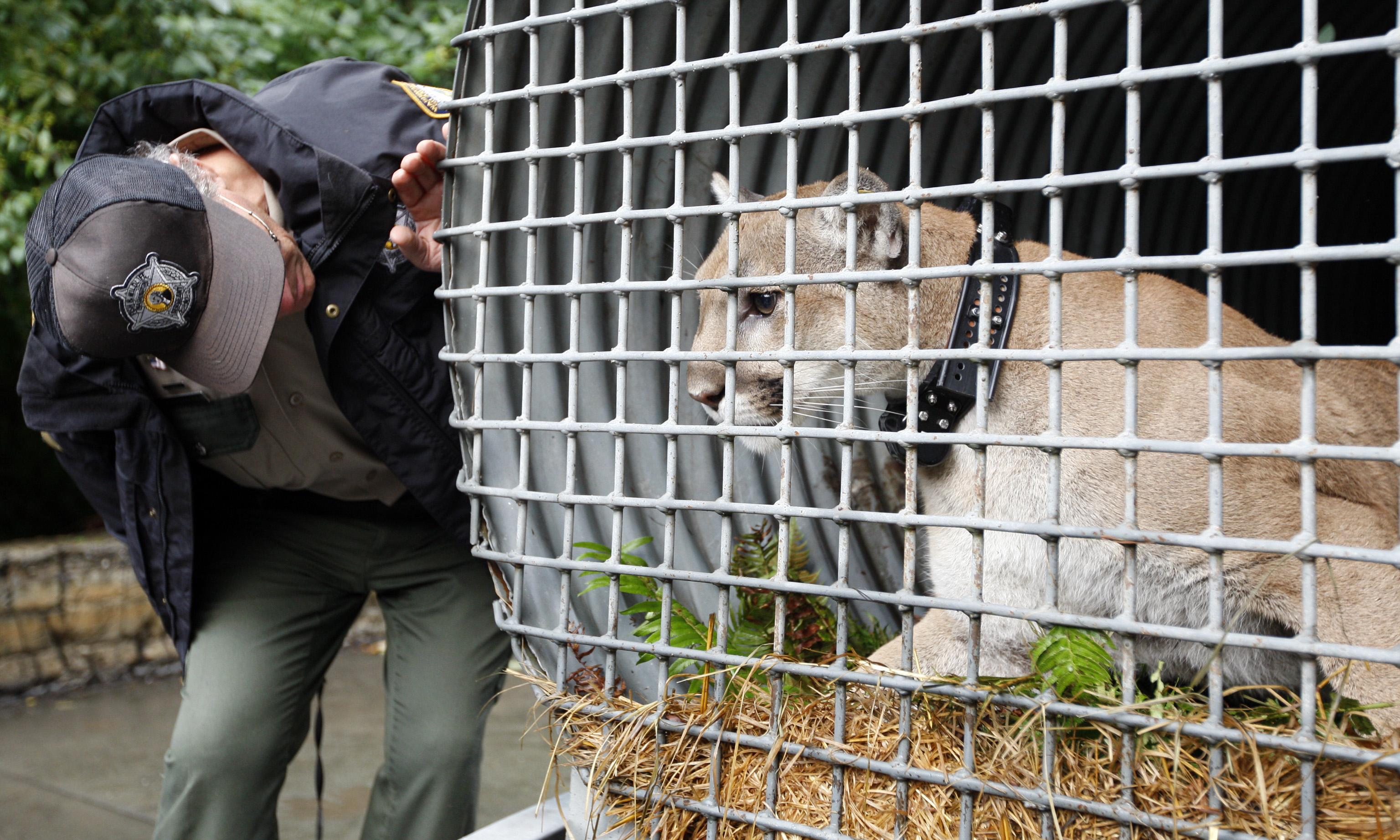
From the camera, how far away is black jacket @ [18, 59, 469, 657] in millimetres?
2916

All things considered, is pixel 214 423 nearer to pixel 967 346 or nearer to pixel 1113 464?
pixel 967 346

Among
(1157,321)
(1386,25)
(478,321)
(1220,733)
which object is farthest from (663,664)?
(1386,25)

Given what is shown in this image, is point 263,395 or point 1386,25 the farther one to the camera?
point 1386,25

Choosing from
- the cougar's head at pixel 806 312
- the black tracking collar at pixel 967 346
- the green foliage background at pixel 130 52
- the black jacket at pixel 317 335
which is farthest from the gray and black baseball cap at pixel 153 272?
the green foliage background at pixel 130 52

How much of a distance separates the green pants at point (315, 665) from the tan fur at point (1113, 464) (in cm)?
119

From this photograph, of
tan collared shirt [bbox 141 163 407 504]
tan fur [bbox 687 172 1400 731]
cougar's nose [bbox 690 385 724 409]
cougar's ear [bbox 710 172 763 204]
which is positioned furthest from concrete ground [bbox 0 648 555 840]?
cougar's ear [bbox 710 172 763 204]

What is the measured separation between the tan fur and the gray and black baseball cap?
132 cm

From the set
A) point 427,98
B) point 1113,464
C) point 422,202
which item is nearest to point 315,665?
point 422,202

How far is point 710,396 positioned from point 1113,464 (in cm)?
115

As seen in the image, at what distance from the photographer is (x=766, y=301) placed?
10.3ft

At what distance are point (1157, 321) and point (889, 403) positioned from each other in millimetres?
858

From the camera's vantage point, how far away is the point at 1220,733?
174 cm

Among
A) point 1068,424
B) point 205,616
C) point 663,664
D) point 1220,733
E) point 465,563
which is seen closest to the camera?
point 1220,733

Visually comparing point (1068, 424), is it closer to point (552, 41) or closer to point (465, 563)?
point (552, 41)
